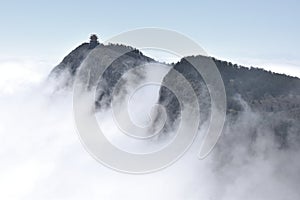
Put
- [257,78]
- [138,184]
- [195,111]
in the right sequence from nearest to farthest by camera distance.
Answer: [195,111], [257,78], [138,184]

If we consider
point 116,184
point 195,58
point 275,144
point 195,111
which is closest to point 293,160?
point 275,144

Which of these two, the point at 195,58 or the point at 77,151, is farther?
the point at 77,151

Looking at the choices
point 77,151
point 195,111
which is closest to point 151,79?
point 195,111

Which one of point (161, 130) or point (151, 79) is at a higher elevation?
point (151, 79)

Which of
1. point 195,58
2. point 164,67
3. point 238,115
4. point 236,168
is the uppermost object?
point 164,67

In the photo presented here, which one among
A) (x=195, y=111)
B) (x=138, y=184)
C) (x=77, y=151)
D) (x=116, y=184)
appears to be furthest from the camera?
(x=77, y=151)

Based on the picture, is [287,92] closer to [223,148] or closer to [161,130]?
[223,148]

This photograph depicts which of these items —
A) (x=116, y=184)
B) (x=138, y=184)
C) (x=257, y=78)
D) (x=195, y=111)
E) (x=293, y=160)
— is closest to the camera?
(x=293, y=160)

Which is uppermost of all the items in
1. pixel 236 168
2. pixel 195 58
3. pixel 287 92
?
pixel 195 58

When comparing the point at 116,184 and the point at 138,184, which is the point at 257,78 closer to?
the point at 138,184
